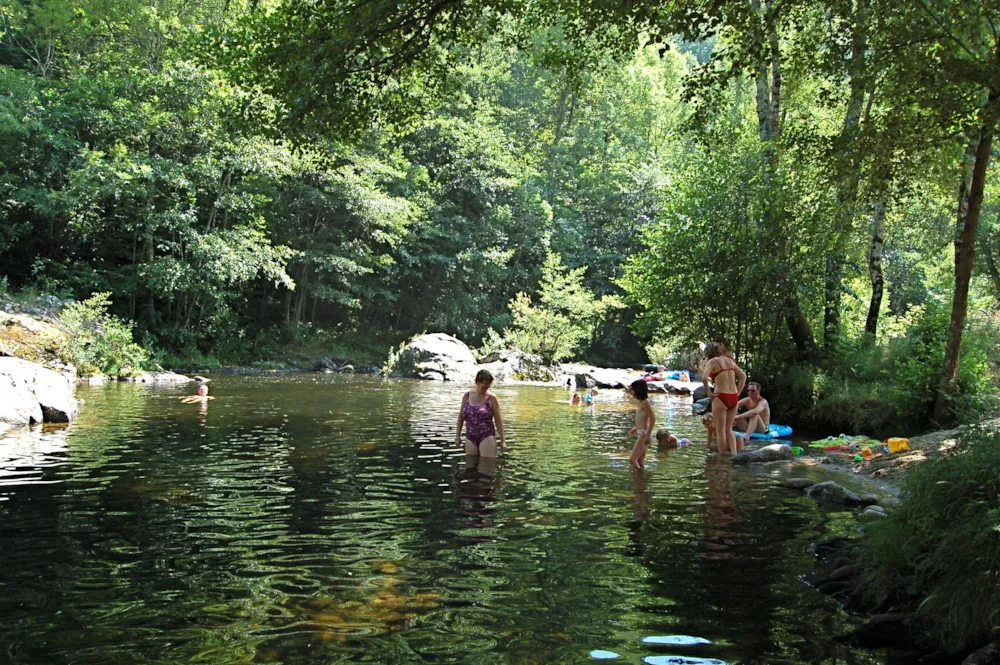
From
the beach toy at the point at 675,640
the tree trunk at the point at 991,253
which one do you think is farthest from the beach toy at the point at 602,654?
the tree trunk at the point at 991,253

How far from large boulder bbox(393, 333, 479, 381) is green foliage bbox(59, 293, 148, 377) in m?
11.9

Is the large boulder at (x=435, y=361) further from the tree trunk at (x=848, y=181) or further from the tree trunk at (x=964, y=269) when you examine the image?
the tree trunk at (x=964, y=269)

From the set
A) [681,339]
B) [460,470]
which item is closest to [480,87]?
[681,339]

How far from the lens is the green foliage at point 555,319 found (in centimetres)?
4134

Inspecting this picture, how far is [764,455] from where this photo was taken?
516 inches

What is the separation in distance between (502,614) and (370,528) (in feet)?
8.87

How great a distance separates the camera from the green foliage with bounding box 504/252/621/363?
136 feet

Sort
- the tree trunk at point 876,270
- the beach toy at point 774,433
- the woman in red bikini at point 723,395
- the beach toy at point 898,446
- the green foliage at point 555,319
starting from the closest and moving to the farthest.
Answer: the beach toy at point 898,446 < the woman in red bikini at point 723,395 < the beach toy at point 774,433 < the tree trunk at point 876,270 < the green foliage at point 555,319

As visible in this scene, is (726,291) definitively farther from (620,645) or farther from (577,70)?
(620,645)

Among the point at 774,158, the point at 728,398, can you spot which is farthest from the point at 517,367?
the point at 728,398

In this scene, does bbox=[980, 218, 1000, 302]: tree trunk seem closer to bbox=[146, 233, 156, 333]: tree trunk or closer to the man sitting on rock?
the man sitting on rock

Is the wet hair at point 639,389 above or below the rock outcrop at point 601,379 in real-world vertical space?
above

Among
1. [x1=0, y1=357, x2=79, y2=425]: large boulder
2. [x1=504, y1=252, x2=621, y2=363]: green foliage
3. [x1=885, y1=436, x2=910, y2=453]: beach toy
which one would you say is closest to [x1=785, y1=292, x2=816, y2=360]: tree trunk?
[x1=885, y1=436, x2=910, y2=453]: beach toy

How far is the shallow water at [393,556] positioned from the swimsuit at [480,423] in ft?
1.80
